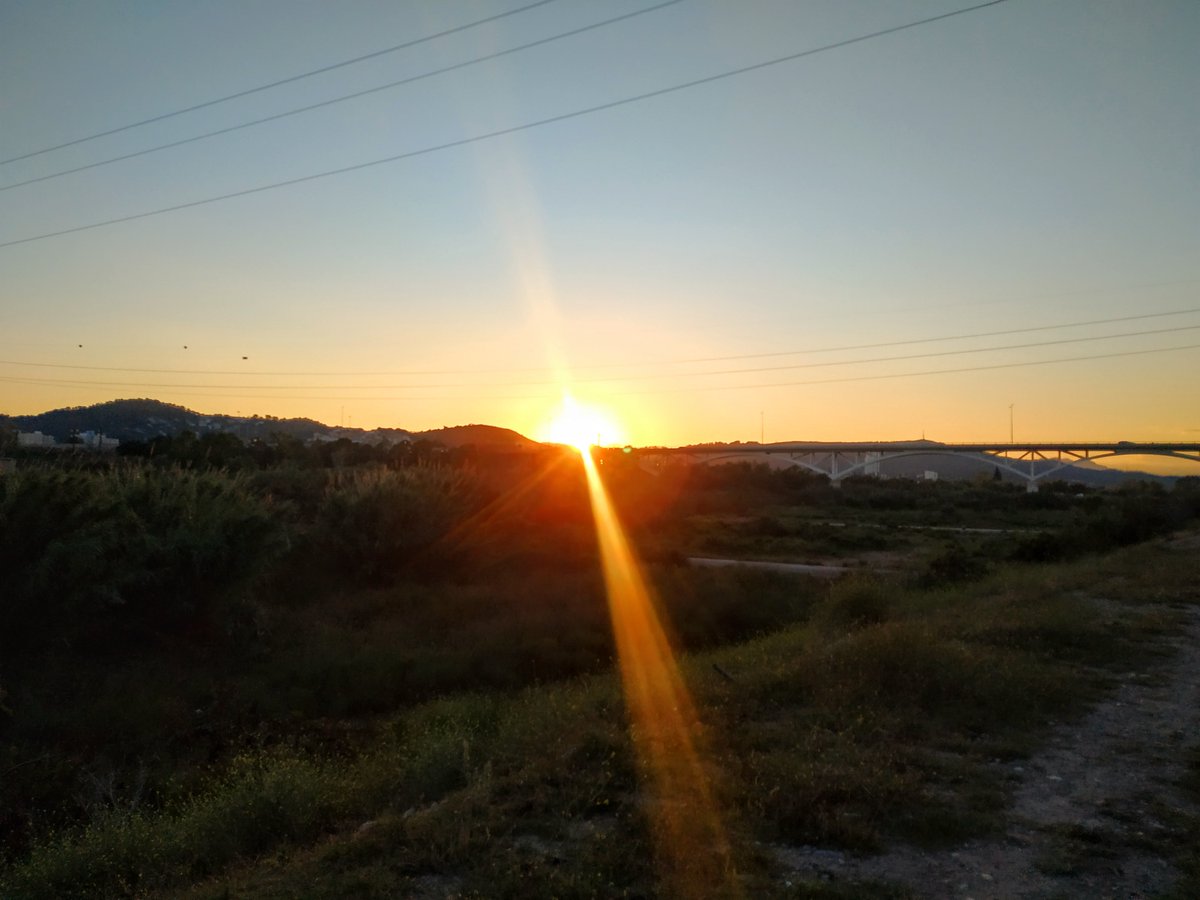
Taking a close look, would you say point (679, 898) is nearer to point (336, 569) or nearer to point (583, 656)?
point (583, 656)

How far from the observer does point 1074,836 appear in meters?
6.98

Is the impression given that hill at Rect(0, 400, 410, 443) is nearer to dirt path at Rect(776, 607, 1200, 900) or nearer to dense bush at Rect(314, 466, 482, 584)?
dense bush at Rect(314, 466, 482, 584)

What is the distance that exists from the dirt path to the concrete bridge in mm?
88334

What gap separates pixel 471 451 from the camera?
213ft

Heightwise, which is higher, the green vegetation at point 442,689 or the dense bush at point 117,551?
the dense bush at point 117,551

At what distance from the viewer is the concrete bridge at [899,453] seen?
95.8 meters

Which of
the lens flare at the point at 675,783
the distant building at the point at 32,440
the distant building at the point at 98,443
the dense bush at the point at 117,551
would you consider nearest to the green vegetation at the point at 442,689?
the dense bush at the point at 117,551

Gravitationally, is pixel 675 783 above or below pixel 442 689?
above

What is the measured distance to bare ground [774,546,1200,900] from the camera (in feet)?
20.4

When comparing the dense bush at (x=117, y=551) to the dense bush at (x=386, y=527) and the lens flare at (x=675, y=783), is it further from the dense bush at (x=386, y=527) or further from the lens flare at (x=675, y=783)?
the lens flare at (x=675, y=783)

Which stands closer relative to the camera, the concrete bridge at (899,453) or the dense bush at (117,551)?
the dense bush at (117,551)

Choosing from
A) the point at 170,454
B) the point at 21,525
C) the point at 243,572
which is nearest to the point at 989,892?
the point at 21,525

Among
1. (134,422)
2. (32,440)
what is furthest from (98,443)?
(134,422)

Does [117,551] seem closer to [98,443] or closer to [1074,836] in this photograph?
[1074,836]
